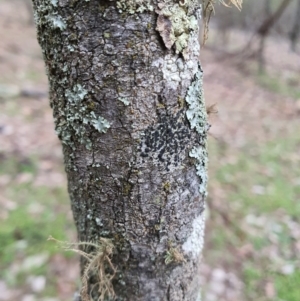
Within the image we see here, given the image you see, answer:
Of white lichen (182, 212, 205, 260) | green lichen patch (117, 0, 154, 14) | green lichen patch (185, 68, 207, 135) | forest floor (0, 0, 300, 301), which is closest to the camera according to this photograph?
green lichen patch (117, 0, 154, 14)

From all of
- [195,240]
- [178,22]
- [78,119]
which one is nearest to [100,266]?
[195,240]

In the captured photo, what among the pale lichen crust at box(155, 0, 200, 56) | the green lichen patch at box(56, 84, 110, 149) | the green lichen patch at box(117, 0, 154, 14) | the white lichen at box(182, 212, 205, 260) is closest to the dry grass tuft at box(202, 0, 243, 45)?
the pale lichen crust at box(155, 0, 200, 56)

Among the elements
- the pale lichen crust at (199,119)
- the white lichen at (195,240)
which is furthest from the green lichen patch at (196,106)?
the white lichen at (195,240)

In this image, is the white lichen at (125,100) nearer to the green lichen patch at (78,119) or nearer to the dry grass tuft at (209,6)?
the green lichen patch at (78,119)

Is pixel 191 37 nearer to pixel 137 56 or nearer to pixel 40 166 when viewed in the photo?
pixel 137 56

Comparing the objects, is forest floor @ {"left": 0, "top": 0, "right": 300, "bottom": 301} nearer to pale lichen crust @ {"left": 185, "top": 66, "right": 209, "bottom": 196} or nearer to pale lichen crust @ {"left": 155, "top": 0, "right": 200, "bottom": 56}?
pale lichen crust @ {"left": 185, "top": 66, "right": 209, "bottom": 196}

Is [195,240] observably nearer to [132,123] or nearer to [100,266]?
[100,266]
